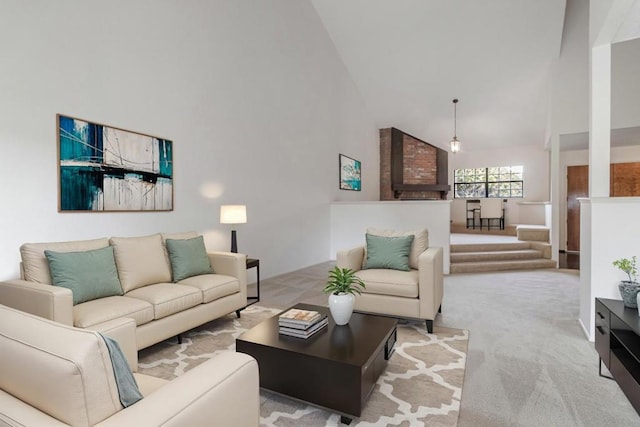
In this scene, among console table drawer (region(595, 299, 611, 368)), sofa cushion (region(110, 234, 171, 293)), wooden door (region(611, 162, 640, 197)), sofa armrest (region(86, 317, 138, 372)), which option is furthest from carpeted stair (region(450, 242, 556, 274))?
sofa armrest (region(86, 317, 138, 372))

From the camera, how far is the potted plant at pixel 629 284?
2252mm

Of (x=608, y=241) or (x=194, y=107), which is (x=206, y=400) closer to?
(x=608, y=241)

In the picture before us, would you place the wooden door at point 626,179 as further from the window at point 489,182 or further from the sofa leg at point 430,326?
the sofa leg at point 430,326

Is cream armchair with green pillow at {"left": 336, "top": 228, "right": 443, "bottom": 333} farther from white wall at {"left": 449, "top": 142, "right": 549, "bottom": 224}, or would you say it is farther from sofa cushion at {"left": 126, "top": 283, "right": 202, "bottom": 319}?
white wall at {"left": 449, "top": 142, "right": 549, "bottom": 224}

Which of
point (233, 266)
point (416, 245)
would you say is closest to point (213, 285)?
point (233, 266)

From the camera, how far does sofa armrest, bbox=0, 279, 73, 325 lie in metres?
2.04

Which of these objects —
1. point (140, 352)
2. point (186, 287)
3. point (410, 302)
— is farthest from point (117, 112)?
point (410, 302)

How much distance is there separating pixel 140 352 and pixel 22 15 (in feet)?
9.00

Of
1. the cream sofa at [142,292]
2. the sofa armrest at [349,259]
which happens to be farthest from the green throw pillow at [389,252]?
the cream sofa at [142,292]

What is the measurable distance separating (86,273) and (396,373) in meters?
2.35

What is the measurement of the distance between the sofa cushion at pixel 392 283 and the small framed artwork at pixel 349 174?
14.0 ft

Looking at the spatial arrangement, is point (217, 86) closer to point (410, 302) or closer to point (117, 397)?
point (410, 302)

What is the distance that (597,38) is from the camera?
9.28ft

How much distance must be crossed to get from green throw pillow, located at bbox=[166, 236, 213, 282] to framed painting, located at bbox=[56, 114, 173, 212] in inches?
23.7
